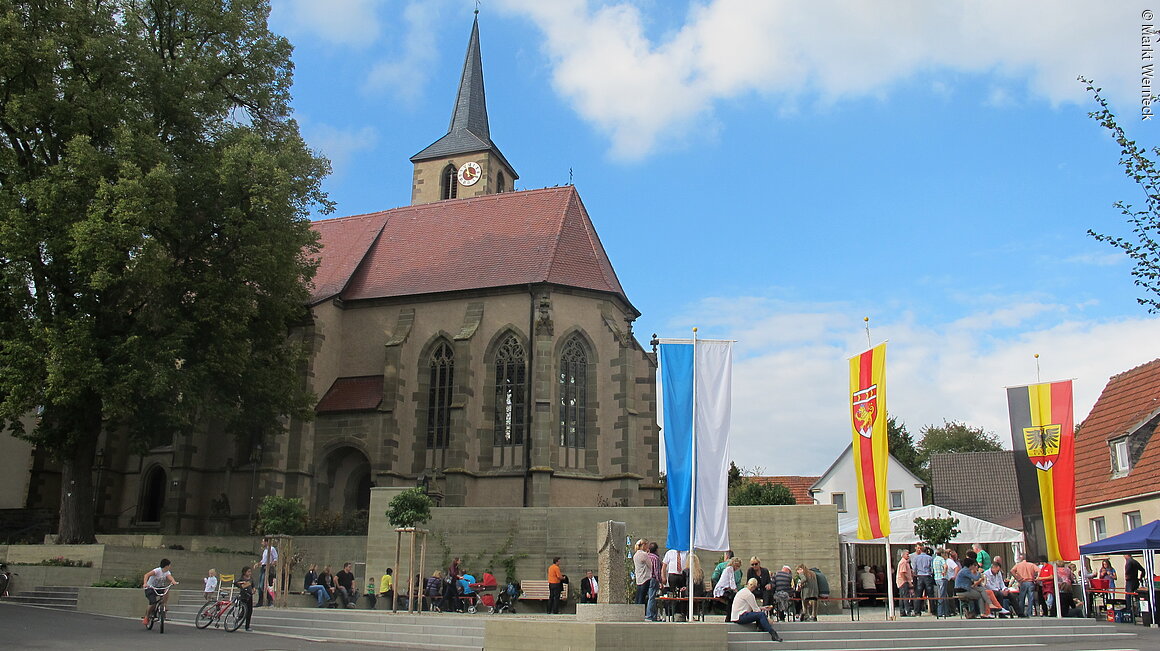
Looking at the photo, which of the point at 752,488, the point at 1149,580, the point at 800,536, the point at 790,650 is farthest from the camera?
the point at 752,488

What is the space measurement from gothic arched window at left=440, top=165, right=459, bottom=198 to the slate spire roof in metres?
0.78

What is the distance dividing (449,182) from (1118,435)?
1331 inches

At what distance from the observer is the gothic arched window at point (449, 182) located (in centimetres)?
4983

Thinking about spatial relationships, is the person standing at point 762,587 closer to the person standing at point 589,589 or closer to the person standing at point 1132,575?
the person standing at point 589,589

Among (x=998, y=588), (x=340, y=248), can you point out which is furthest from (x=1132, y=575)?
(x=340, y=248)

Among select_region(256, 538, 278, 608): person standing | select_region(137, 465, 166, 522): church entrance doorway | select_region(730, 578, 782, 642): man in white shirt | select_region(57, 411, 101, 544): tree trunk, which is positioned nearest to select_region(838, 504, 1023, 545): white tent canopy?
select_region(730, 578, 782, 642): man in white shirt

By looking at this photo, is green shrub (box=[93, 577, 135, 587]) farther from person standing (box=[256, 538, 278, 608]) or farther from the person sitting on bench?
the person sitting on bench

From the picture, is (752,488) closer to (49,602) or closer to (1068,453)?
(1068,453)

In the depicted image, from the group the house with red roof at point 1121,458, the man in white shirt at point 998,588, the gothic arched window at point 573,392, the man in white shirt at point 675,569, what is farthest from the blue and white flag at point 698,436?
the gothic arched window at point 573,392

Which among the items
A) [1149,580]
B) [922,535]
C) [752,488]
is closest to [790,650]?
[1149,580]

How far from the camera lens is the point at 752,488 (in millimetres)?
42875

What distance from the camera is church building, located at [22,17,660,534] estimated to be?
29562mm

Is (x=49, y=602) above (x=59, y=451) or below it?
below

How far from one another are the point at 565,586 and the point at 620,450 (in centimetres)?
828
